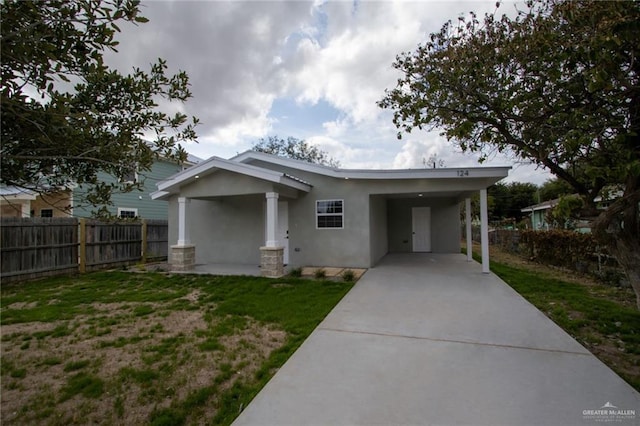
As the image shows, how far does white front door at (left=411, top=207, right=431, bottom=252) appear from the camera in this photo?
14695 millimetres

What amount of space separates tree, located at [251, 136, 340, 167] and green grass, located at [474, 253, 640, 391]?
23.2m

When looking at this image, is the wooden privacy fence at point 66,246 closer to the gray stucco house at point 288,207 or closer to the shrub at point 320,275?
the gray stucco house at point 288,207

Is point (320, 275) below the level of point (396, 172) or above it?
below

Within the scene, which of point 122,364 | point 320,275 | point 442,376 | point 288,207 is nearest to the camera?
point 442,376

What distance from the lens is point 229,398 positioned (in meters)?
2.95

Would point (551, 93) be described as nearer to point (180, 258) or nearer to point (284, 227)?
point (284, 227)

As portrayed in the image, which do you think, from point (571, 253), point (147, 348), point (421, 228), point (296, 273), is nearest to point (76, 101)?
A: point (147, 348)

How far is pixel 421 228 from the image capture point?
48.5 feet

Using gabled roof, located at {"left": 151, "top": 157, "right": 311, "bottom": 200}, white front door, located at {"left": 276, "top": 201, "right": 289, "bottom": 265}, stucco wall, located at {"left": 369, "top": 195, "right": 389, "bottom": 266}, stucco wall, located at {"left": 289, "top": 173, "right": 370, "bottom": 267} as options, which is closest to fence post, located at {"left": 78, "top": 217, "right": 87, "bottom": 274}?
gabled roof, located at {"left": 151, "top": 157, "right": 311, "bottom": 200}

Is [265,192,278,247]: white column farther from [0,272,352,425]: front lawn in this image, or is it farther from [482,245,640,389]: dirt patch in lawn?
[482,245,640,389]: dirt patch in lawn

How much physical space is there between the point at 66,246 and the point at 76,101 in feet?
31.3

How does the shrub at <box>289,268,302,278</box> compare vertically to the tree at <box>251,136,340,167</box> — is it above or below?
below

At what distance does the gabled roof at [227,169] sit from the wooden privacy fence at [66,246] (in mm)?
2153

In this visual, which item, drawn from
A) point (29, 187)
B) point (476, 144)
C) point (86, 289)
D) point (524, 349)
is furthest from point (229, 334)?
point (86, 289)
